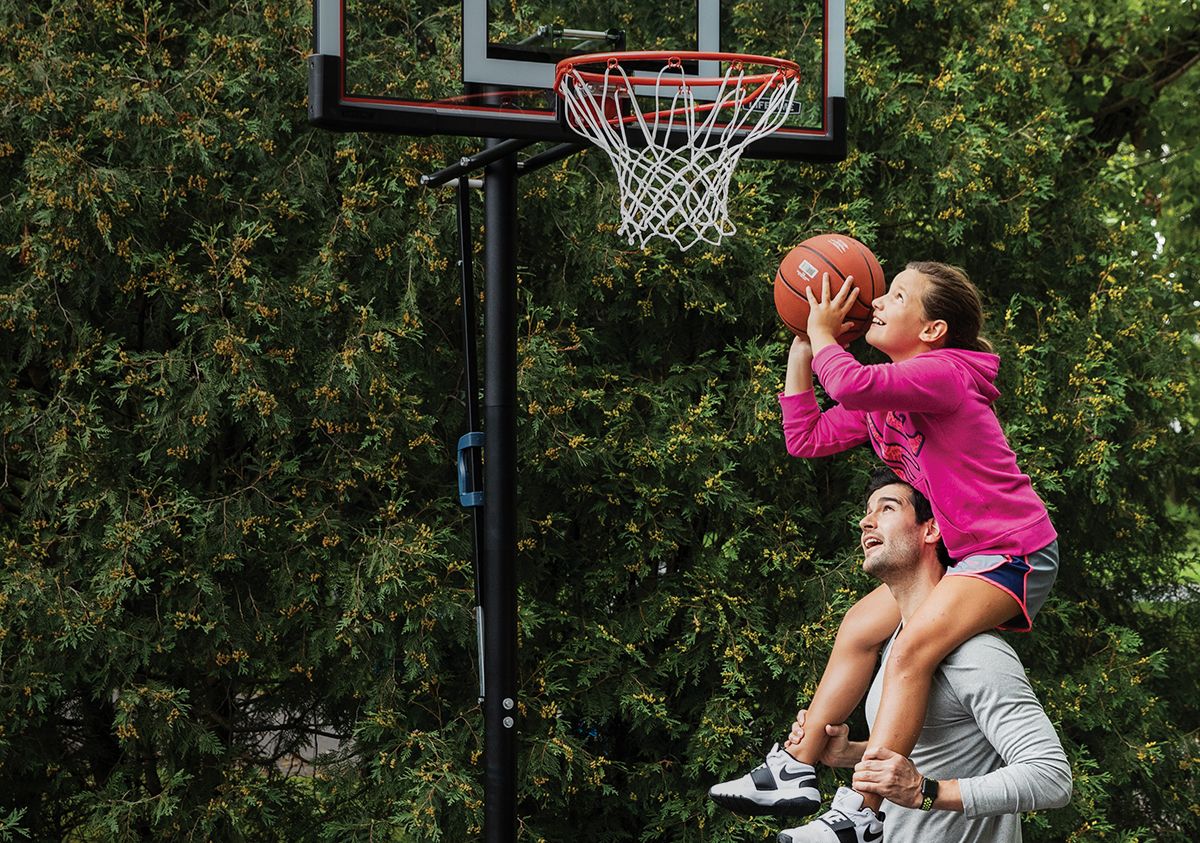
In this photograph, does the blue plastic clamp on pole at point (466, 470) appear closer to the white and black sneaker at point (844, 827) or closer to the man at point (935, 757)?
the man at point (935, 757)

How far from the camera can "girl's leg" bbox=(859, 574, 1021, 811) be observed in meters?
3.60

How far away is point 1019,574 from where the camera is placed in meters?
3.74

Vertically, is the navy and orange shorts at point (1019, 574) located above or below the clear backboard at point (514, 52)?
below

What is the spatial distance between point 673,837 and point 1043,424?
2.79 m

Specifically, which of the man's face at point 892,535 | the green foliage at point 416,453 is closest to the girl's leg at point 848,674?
the man's face at point 892,535

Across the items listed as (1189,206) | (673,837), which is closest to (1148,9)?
(1189,206)

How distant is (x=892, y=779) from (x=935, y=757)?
44cm

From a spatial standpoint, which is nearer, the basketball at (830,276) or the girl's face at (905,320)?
the girl's face at (905,320)

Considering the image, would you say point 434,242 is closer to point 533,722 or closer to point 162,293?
point 162,293

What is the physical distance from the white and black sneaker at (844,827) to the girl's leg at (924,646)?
0.16 ft

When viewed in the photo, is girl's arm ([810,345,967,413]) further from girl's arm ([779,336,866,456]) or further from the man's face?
girl's arm ([779,336,866,456])

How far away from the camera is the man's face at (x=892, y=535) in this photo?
12.5 ft

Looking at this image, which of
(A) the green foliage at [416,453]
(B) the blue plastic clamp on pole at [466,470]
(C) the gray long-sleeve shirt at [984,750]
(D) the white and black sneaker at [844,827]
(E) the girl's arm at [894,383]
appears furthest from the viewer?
(A) the green foliage at [416,453]

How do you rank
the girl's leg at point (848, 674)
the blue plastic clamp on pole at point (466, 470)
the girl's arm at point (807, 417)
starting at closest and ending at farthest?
1. the girl's leg at point (848, 674)
2. the girl's arm at point (807, 417)
3. the blue plastic clamp on pole at point (466, 470)
